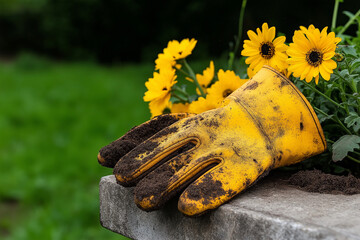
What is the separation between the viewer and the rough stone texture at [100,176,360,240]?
108cm

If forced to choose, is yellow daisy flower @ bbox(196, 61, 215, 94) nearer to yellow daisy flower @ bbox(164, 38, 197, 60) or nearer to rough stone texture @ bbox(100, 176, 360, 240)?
yellow daisy flower @ bbox(164, 38, 197, 60)

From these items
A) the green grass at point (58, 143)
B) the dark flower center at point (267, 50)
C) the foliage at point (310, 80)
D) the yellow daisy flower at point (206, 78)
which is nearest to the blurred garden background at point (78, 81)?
the green grass at point (58, 143)

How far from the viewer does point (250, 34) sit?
1449mm

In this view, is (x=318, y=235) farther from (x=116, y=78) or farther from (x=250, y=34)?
(x=116, y=78)

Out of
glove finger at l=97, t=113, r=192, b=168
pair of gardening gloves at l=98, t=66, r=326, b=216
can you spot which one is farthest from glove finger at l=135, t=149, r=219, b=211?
glove finger at l=97, t=113, r=192, b=168

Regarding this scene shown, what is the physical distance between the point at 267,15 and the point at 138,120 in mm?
1918

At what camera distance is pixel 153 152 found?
1.37 m

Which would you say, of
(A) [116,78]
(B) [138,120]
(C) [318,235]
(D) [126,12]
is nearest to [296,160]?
(C) [318,235]

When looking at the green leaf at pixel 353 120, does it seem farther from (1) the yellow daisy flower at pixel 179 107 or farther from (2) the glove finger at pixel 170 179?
(1) the yellow daisy flower at pixel 179 107

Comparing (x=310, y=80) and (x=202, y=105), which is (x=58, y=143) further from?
(x=310, y=80)

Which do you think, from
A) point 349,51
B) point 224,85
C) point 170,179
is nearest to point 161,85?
point 224,85

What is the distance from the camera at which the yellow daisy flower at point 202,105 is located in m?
1.63

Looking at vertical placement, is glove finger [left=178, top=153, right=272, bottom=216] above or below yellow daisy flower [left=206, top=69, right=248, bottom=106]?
below

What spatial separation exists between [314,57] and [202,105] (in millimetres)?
437
